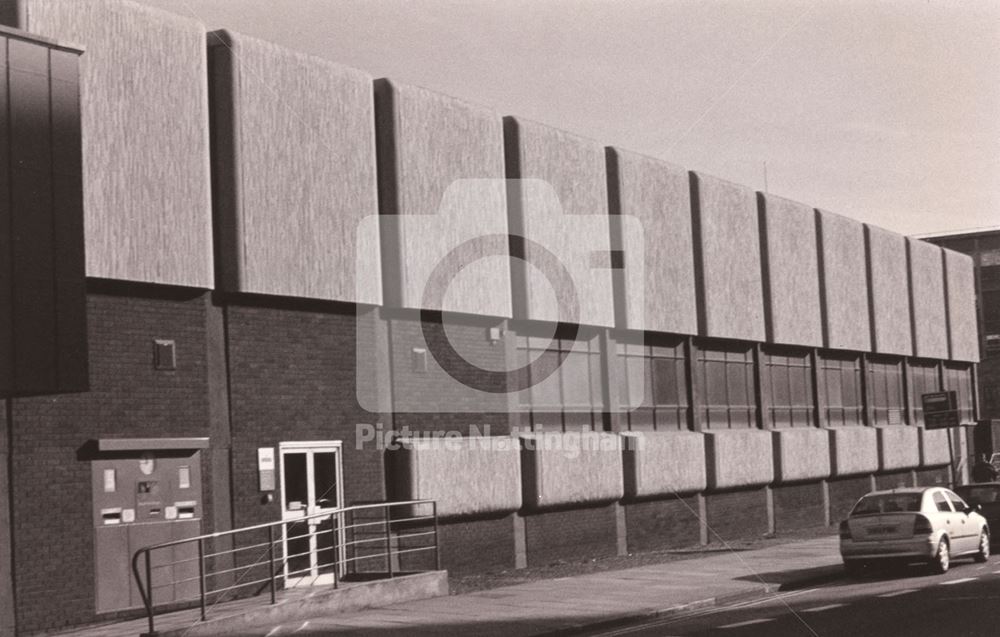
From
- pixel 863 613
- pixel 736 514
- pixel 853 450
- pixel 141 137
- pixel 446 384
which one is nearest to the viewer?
pixel 863 613

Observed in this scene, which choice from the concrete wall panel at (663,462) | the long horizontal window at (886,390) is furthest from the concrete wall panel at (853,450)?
the concrete wall panel at (663,462)

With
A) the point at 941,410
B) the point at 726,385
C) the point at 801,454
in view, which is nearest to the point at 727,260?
the point at 726,385

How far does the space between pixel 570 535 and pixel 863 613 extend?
32.3ft

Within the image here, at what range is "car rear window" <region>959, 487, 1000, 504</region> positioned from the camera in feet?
85.8

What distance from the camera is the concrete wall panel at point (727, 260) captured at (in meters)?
30.9

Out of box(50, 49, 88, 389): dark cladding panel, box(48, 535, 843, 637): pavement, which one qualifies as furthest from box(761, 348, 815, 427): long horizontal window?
box(50, 49, 88, 389): dark cladding panel

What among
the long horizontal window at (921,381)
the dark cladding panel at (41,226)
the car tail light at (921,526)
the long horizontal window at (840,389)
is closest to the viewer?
the dark cladding panel at (41,226)

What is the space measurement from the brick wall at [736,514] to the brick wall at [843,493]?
453 centimetres

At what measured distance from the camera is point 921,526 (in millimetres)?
21812

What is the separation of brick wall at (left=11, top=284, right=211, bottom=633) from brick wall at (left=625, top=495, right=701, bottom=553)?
11.8m

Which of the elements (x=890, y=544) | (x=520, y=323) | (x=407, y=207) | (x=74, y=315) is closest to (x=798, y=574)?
(x=890, y=544)

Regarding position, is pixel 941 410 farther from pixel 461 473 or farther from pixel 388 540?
pixel 388 540

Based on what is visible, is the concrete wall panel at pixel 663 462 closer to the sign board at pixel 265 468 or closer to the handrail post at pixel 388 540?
the handrail post at pixel 388 540

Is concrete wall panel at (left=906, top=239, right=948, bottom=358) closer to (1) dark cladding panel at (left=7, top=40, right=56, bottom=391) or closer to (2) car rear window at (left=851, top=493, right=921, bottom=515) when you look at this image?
(2) car rear window at (left=851, top=493, right=921, bottom=515)
